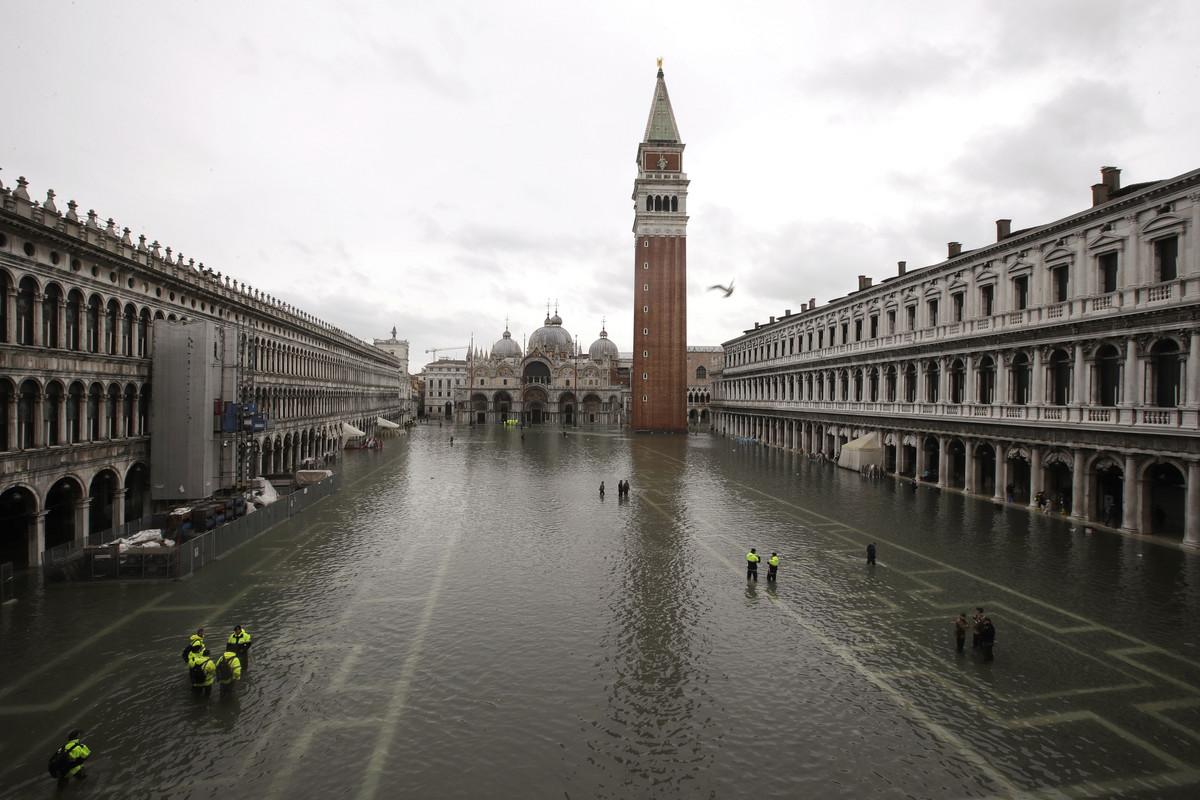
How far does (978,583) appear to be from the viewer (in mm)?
20031

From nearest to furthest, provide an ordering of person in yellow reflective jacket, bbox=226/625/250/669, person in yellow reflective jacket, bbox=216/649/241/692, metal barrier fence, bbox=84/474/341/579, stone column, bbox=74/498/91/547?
person in yellow reflective jacket, bbox=216/649/241/692
person in yellow reflective jacket, bbox=226/625/250/669
metal barrier fence, bbox=84/474/341/579
stone column, bbox=74/498/91/547

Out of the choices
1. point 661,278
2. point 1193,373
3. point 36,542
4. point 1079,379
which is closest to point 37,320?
point 36,542

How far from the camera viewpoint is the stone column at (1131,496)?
25.6 meters

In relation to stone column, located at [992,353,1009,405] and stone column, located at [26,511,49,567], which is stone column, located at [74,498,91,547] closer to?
stone column, located at [26,511,49,567]

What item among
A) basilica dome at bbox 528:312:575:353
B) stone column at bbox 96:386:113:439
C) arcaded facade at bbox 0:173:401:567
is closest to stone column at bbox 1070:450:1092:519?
arcaded facade at bbox 0:173:401:567

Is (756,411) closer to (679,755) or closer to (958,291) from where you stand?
(958,291)

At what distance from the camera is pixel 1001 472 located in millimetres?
33188

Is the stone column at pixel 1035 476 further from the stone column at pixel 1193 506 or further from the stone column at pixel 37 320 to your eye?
the stone column at pixel 37 320

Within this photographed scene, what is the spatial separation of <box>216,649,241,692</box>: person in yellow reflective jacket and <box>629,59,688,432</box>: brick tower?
274 ft

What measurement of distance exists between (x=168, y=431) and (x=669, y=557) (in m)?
22.3

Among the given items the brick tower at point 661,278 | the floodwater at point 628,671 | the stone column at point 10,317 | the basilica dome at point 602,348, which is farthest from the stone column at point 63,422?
the basilica dome at point 602,348

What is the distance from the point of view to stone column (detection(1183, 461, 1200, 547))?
23188 mm

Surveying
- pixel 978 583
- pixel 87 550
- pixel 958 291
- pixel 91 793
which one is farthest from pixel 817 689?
pixel 958 291

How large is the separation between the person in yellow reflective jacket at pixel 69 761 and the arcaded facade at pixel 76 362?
1448 cm
